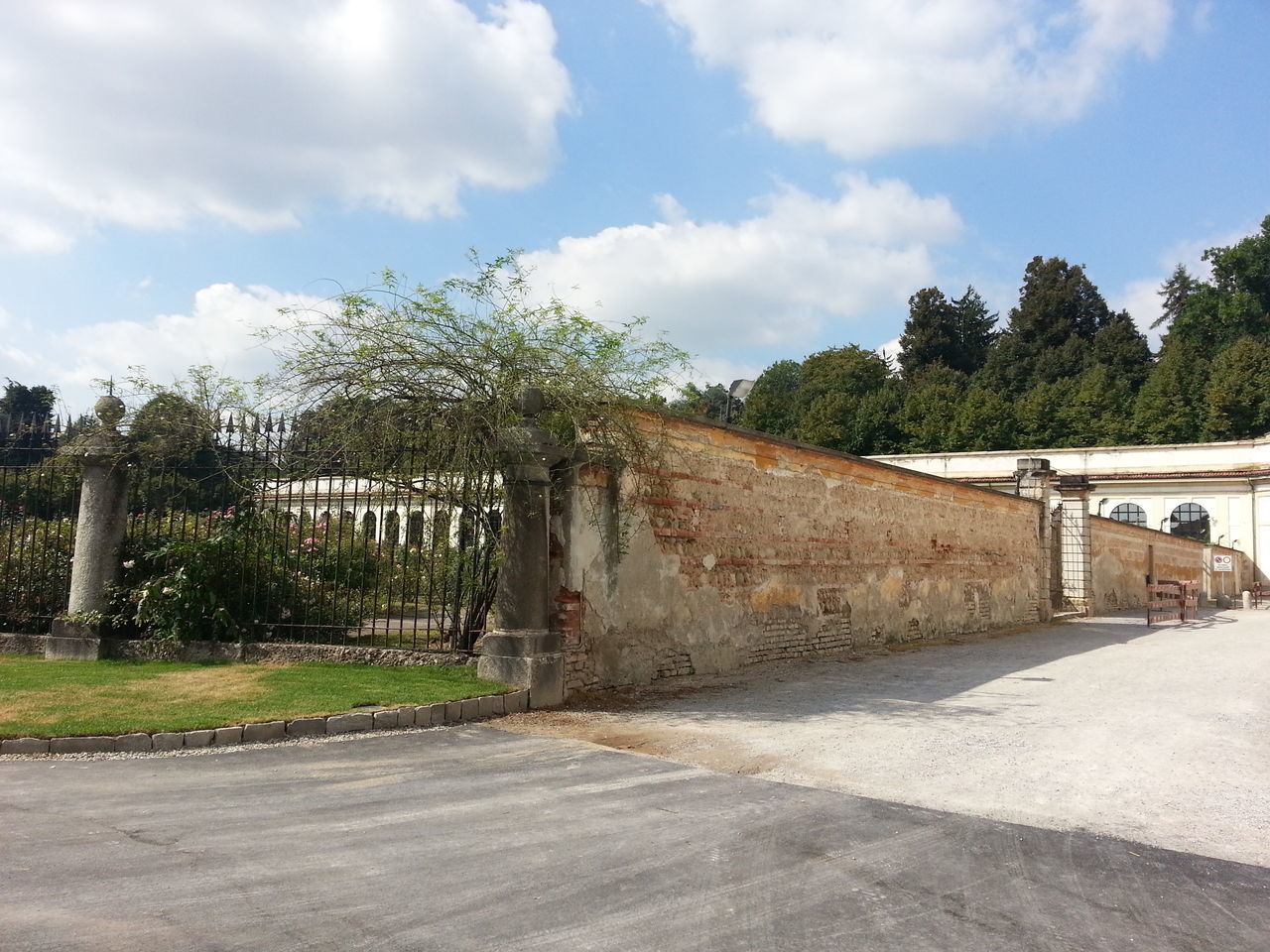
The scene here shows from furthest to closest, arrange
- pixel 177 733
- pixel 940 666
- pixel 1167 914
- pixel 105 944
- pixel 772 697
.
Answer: pixel 940 666, pixel 772 697, pixel 177 733, pixel 1167 914, pixel 105 944

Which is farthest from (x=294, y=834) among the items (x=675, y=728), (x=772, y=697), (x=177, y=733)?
(x=772, y=697)

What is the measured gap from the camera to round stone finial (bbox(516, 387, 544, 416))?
7.92m

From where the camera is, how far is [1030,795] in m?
5.30

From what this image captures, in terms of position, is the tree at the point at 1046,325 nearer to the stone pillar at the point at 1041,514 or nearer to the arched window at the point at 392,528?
the stone pillar at the point at 1041,514

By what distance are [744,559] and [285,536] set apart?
526 cm

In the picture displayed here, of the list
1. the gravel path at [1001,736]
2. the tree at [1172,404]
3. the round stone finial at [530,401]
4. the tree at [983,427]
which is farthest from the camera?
the tree at [983,427]

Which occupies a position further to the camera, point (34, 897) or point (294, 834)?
point (294, 834)

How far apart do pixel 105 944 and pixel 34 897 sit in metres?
0.65

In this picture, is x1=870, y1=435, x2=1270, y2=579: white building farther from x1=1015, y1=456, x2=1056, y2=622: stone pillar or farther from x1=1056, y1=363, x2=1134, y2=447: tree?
x1=1015, y1=456, x2=1056, y2=622: stone pillar

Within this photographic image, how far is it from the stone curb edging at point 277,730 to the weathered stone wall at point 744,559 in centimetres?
136

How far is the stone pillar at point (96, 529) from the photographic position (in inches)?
370

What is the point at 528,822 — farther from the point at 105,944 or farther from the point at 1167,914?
the point at 1167,914

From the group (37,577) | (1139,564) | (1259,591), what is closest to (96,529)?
(37,577)

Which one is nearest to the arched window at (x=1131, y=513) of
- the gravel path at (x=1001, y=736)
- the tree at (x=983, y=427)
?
the tree at (x=983, y=427)
